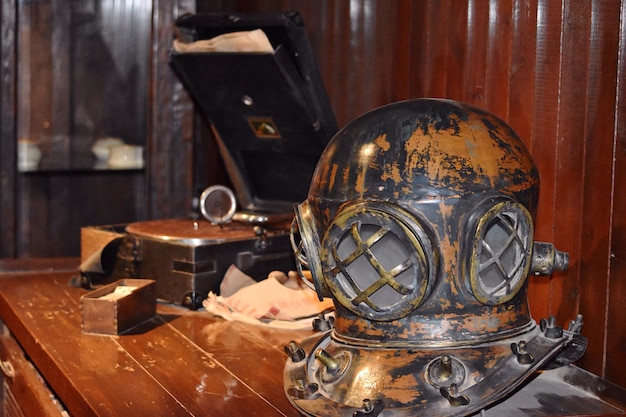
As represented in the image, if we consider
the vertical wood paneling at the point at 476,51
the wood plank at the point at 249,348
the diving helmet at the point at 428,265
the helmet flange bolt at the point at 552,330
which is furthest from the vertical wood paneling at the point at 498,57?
the wood plank at the point at 249,348

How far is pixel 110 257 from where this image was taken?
282cm

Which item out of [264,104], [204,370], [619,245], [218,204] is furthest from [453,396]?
[264,104]

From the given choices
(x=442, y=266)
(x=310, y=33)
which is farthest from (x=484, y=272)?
(x=310, y=33)

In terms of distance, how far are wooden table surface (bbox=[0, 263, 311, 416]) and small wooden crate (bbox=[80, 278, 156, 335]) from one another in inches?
1.1

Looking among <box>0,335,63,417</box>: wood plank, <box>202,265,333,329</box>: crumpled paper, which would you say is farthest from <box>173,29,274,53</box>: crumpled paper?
<box>0,335,63,417</box>: wood plank

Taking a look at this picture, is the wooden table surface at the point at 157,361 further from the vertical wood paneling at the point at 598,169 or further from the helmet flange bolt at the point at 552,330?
the vertical wood paneling at the point at 598,169

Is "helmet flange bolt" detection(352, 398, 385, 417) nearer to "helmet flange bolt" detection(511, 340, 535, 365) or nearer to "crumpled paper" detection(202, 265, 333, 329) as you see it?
"helmet flange bolt" detection(511, 340, 535, 365)

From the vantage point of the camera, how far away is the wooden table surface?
1.80 metres

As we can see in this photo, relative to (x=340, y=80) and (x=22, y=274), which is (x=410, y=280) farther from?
(x=22, y=274)

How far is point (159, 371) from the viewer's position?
6.63ft

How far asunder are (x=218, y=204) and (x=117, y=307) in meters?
0.64

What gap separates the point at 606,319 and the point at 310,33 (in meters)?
1.58

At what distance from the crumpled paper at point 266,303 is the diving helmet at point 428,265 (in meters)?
0.76

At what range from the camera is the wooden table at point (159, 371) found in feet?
5.76
